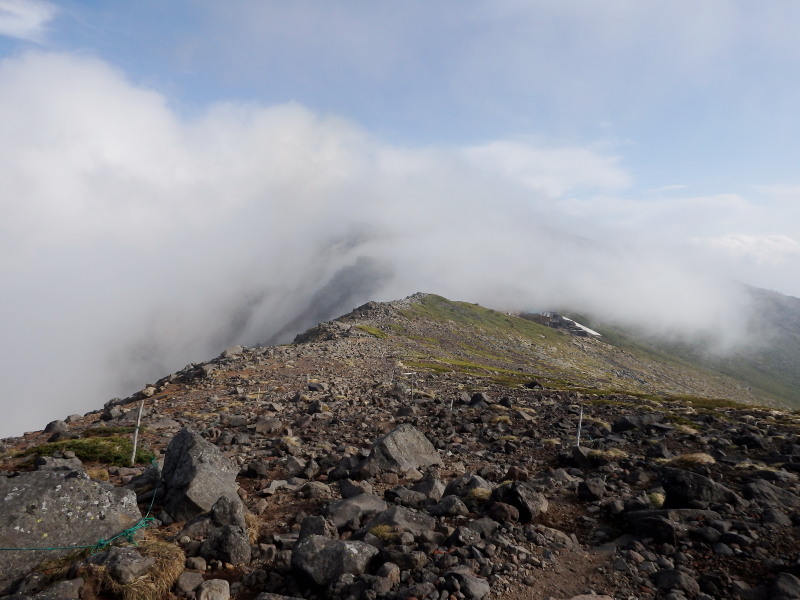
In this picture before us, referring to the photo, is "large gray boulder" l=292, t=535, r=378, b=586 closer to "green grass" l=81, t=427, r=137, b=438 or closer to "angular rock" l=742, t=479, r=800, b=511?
"angular rock" l=742, t=479, r=800, b=511

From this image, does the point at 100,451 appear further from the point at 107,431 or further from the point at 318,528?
the point at 318,528

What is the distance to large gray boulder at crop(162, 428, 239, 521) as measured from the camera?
14422mm

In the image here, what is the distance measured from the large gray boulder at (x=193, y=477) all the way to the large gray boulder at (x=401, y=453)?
17.7ft

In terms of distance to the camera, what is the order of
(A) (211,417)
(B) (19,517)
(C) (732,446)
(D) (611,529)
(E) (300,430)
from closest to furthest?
(B) (19,517)
(D) (611,529)
(C) (732,446)
(E) (300,430)
(A) (211,417)

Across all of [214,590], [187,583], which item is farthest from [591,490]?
[187,583]

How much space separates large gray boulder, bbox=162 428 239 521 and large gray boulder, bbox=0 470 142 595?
168 cm

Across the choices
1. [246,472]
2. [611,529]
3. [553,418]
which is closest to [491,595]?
[611,529]

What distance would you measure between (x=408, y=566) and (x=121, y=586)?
20.3ft

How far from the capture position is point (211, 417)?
30.9 meters

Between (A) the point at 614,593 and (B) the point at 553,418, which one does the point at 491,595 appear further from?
(B) the point at 553,418

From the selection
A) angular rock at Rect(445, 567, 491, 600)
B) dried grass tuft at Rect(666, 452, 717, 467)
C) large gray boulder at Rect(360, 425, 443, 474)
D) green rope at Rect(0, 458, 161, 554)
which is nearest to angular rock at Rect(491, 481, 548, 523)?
angular rock at Rect(445, 567, 491, 600)

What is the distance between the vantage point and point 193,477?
48.9ft

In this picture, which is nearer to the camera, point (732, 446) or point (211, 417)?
point (732, 446)

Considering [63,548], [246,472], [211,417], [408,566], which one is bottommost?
[211,417]
